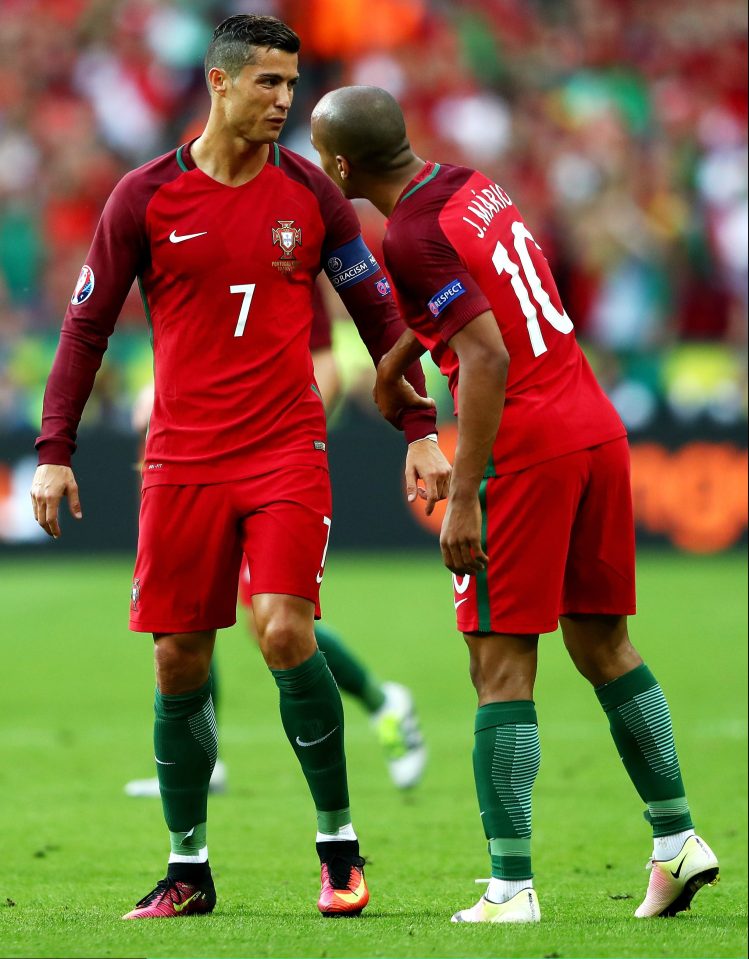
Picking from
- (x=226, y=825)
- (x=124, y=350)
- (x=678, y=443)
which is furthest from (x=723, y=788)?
(x=124, y=350)

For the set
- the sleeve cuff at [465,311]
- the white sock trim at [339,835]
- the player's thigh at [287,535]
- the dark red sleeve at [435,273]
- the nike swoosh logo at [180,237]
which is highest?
the nike swoosh logo at [180,237]

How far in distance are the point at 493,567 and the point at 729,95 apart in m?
15.3

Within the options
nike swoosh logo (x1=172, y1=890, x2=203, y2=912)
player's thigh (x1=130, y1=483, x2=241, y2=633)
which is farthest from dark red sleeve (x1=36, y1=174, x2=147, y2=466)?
nike swoosh logo (x1=172, y1=890, x2=203, y2=912)

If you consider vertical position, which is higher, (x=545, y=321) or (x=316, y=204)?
(x=316, y=204)

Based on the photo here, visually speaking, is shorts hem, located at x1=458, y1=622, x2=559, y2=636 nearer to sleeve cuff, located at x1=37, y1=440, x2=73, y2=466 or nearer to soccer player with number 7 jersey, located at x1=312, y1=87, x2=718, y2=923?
soccer player with number 7 jersey, located at x1=312, y1=87, x2=718, y2=923

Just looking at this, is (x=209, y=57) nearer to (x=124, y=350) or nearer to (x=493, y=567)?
(x=493, y=567)

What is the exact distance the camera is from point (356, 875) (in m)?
4.71

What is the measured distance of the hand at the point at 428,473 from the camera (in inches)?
189

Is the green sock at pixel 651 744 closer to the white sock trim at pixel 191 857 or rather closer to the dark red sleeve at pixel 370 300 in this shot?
the dark red sleeve at pixel 370 300

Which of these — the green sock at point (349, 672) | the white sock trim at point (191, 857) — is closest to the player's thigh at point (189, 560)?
the white sock trim at point (191, 857)

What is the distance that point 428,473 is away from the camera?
4836 mm

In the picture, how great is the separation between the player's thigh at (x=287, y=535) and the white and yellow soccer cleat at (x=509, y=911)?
94 cm

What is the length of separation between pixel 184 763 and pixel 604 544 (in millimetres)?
1367

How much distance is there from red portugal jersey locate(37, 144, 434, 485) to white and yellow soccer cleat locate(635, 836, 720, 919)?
150 cm
